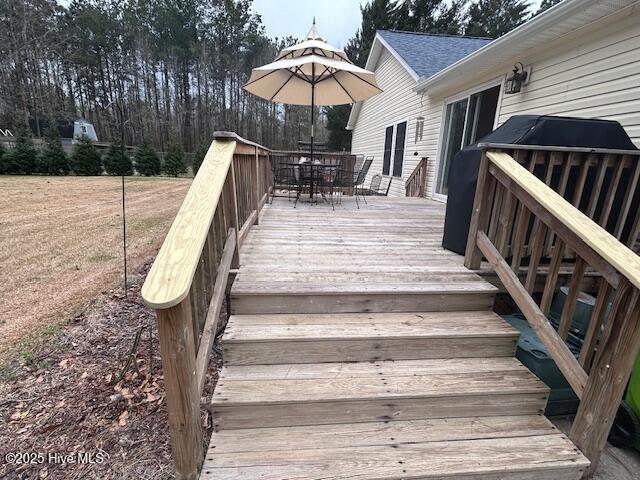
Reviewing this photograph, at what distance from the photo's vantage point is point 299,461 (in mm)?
1477

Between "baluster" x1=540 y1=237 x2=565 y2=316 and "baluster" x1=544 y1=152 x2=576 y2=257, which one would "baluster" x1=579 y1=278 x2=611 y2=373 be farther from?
"baluster" x1=544 y1=152 x2=576 y2=257

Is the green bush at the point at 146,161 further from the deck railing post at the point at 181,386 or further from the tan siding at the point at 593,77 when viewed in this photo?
the deck railing post at the point at 181,386

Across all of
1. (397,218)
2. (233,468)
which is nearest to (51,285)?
(233,468)

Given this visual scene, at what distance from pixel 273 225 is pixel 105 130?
26.0 metres

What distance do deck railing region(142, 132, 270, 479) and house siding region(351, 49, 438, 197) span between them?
650 cm

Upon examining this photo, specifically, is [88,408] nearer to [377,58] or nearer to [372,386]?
[372,386]

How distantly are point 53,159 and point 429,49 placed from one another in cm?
1510

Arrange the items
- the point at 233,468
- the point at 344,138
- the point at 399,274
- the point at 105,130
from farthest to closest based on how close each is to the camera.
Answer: the point at 105,130
the point at 344,138
the point at 399,274
the point at 233,468

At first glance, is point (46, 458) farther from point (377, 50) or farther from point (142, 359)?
point (377, 50)

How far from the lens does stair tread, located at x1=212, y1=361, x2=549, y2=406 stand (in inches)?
65.4

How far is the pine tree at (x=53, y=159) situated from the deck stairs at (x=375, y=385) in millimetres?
15849

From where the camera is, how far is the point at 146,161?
15070 mm

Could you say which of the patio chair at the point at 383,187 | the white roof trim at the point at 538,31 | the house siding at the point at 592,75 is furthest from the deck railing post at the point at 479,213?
the patio chair at the point at 383,187

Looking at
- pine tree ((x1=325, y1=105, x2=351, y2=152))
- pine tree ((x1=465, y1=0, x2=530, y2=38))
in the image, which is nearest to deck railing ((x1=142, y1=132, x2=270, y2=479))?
pine tree ((x1=325, y1=105, x2=351, y2=152))
